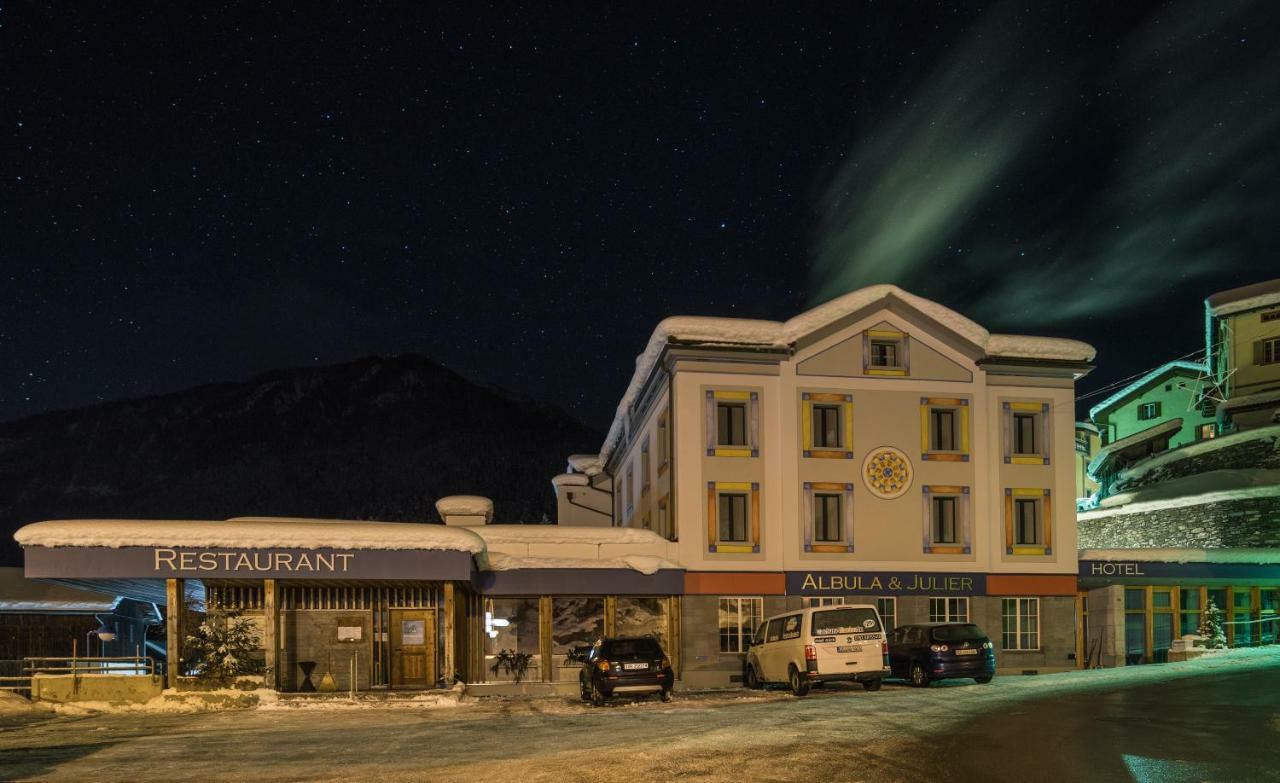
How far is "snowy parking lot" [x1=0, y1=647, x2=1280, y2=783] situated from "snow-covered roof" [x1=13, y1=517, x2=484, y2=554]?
3.80 meters

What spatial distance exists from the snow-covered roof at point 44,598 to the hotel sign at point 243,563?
841 inches

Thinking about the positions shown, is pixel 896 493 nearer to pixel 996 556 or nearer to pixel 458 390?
pixel 996 556

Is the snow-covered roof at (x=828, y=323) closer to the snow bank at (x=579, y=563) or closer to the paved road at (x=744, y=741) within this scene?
the snow bank at (x=579, y=563)

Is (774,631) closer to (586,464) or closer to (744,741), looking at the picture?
(744,741)

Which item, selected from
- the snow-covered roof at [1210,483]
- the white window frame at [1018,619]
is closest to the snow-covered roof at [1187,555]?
the white window frame at [1018,619]

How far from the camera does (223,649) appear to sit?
23891 millimetres

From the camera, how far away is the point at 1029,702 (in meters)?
17.8

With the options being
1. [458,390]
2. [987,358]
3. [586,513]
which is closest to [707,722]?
[987,358]

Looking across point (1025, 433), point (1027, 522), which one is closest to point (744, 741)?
point (1027, 522)

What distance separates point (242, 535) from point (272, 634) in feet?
7.70

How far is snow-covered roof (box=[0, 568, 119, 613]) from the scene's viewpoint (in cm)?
4306

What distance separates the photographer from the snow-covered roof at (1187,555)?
105 feet

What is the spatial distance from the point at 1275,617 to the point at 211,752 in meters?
31.5

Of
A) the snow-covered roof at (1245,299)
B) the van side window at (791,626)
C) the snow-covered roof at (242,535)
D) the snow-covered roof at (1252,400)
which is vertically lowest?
the van side window at (791,626)
